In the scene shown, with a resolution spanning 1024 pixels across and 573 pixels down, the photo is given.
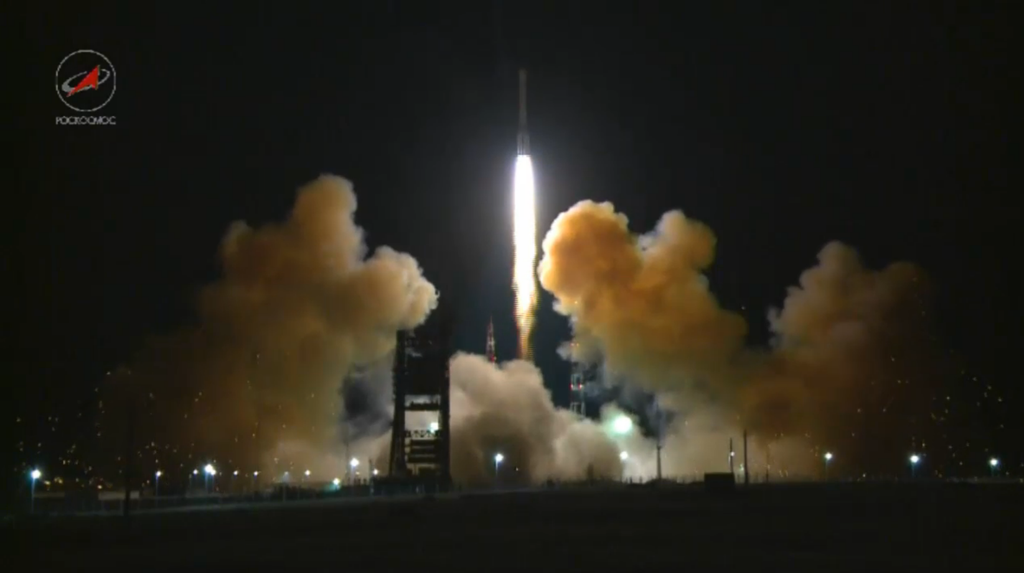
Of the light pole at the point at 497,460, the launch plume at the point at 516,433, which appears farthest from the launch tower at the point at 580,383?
the light pole at the point at 497,460

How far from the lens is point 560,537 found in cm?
3797

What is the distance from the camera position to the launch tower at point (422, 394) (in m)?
84.9

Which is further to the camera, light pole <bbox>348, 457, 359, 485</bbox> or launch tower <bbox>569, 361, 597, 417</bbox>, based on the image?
launch tower <bbox>569, 361, 597, 417</bbox>

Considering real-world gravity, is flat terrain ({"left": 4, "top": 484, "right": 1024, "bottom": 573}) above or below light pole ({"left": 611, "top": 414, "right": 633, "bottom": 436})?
below

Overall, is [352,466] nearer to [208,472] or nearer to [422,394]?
[422,394]

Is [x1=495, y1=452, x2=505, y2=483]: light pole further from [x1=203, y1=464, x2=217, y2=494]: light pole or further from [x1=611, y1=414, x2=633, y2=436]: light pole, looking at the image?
[x1=203, y1=464, x2=217, y2=494]: light pole

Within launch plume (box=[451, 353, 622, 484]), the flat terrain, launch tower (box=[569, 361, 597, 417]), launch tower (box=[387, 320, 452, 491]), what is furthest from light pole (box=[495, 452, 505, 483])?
the flat terrain

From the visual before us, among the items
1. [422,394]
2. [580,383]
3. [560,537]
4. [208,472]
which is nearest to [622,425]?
[580,383]

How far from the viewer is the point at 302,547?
118 feet

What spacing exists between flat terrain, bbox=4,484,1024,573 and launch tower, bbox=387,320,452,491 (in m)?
21.0

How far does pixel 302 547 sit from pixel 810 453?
6852 cm

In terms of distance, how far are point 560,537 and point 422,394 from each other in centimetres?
4899

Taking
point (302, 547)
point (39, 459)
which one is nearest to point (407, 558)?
point (302, 547)

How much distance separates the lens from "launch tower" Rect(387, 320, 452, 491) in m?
84.9
